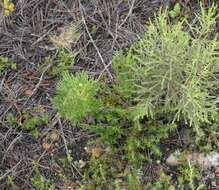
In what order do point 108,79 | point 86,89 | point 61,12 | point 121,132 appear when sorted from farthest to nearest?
point 61,12 < point 108,79 < point 121,132 < point 86,89

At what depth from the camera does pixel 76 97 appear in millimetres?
2584

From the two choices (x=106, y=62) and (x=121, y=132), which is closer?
(x=121, y=132)

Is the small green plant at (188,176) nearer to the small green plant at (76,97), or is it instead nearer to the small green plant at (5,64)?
the small green plant at (76,97)

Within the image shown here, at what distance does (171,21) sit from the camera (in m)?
3.22

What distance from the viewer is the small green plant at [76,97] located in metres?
2.59

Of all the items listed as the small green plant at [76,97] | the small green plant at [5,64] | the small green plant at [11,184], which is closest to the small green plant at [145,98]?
the small green plant at [76,97]

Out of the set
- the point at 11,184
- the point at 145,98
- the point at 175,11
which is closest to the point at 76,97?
the point at 145,98

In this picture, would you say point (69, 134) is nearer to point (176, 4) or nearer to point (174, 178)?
point (174, 178)

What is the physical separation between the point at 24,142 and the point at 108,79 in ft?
2.10

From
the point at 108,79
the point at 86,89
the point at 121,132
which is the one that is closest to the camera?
the point at 86,89

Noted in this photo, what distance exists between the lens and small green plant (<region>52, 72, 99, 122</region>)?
8.49 ft

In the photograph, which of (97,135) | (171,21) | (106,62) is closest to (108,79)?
(106,62)

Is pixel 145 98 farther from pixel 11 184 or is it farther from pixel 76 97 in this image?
pixel 11 184

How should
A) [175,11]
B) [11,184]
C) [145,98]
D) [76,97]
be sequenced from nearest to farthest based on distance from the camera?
1. [76,97]
2. [145,98]
3. [11,184]
4. [175,11]
